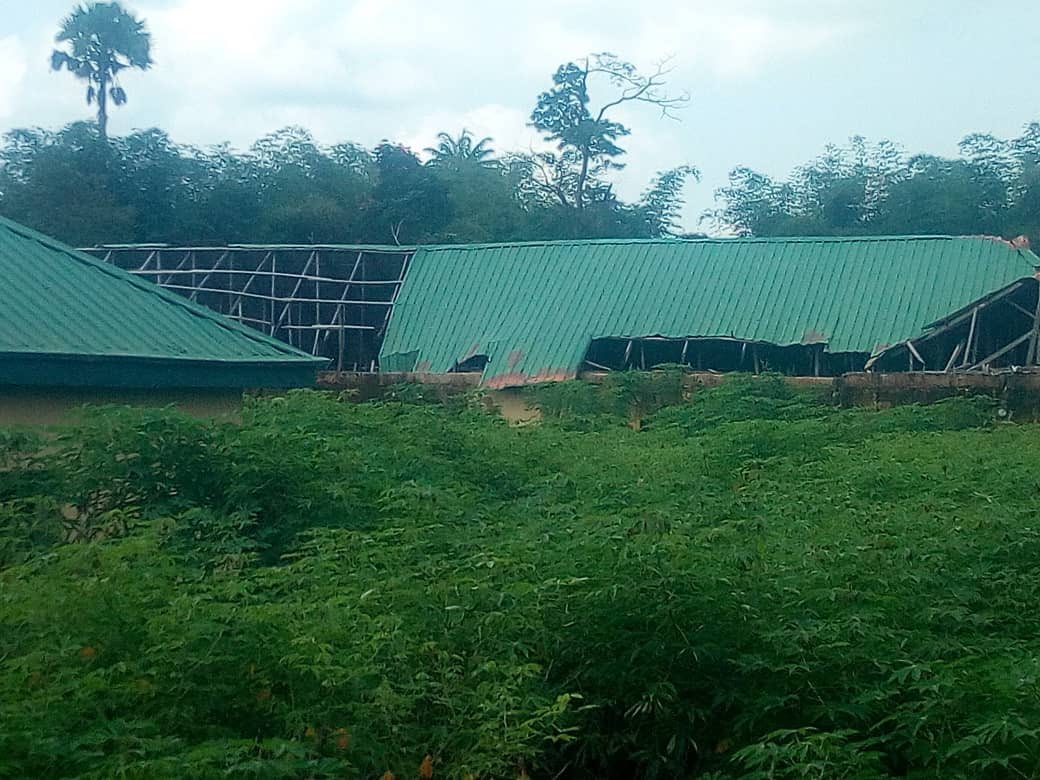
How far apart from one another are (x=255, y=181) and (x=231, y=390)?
94.4 ft

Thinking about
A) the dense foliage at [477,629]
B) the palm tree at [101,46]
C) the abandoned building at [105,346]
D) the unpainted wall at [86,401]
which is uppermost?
the palm tree at [101,46]

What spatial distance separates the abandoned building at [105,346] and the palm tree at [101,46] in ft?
121

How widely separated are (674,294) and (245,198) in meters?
16.7

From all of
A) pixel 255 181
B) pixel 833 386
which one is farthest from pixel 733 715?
pixel 255 181

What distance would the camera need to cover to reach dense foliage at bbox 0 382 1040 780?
14.3 ft

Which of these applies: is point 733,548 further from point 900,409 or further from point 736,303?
point 736,303

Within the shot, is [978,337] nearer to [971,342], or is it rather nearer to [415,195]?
[971,342]

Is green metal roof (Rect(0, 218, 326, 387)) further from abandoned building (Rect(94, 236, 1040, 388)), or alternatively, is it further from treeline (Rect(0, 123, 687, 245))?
treeline (Rect(0, 123, 687, 245))

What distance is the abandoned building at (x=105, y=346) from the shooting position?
8648 mm

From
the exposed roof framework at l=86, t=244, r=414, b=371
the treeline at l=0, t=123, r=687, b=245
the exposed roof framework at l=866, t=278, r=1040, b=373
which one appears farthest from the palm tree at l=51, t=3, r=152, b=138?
the exposed roof framework at l=866, t=278, r=1040, b=373

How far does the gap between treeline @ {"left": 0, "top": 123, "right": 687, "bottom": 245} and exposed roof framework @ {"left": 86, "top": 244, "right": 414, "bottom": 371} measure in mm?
5725

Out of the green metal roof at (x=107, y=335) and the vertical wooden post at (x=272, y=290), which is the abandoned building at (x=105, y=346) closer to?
the green metal roof at (x=107, y=335)

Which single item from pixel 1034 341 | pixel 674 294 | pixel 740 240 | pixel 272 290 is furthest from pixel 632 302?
pixel 272 290

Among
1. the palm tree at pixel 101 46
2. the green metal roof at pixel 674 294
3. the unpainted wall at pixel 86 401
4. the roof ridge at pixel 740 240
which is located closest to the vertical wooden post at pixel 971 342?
the green metal roof at pixel 674 294
